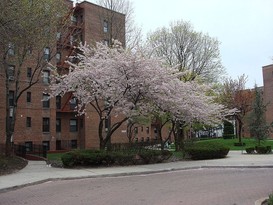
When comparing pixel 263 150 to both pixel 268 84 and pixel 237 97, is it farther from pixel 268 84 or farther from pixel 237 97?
pixel 268 84

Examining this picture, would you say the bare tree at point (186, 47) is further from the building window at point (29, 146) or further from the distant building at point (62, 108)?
the building window at point (29, 146)

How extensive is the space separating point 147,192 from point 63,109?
3282 cm

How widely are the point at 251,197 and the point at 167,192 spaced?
2474mm

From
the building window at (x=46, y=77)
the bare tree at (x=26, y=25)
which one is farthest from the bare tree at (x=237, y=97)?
the bare tree at (x=26, y=25)

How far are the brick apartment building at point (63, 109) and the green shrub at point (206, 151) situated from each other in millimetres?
13601

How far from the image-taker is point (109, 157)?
1947cm

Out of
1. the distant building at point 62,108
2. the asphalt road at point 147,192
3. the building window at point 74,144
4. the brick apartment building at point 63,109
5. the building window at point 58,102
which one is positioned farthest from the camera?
the building window at point 74,144

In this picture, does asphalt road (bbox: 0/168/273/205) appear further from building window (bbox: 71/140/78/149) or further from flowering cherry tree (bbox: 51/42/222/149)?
building window (bbox: 71/140/78/149)

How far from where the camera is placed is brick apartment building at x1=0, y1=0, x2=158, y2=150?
36000mm

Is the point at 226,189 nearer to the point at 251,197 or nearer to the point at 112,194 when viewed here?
the point at 251,197

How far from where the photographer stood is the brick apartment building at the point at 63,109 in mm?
36000

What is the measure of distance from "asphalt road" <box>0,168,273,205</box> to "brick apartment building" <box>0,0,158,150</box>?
20821 mm

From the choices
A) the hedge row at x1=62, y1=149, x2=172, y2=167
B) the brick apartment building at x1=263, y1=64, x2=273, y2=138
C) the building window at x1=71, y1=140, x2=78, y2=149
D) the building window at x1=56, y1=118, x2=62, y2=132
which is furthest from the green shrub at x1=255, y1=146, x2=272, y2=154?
the brick apartment building at x1=263, y1=64, x2=273, y2=138

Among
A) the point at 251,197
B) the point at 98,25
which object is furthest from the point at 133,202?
the point at 98,25
